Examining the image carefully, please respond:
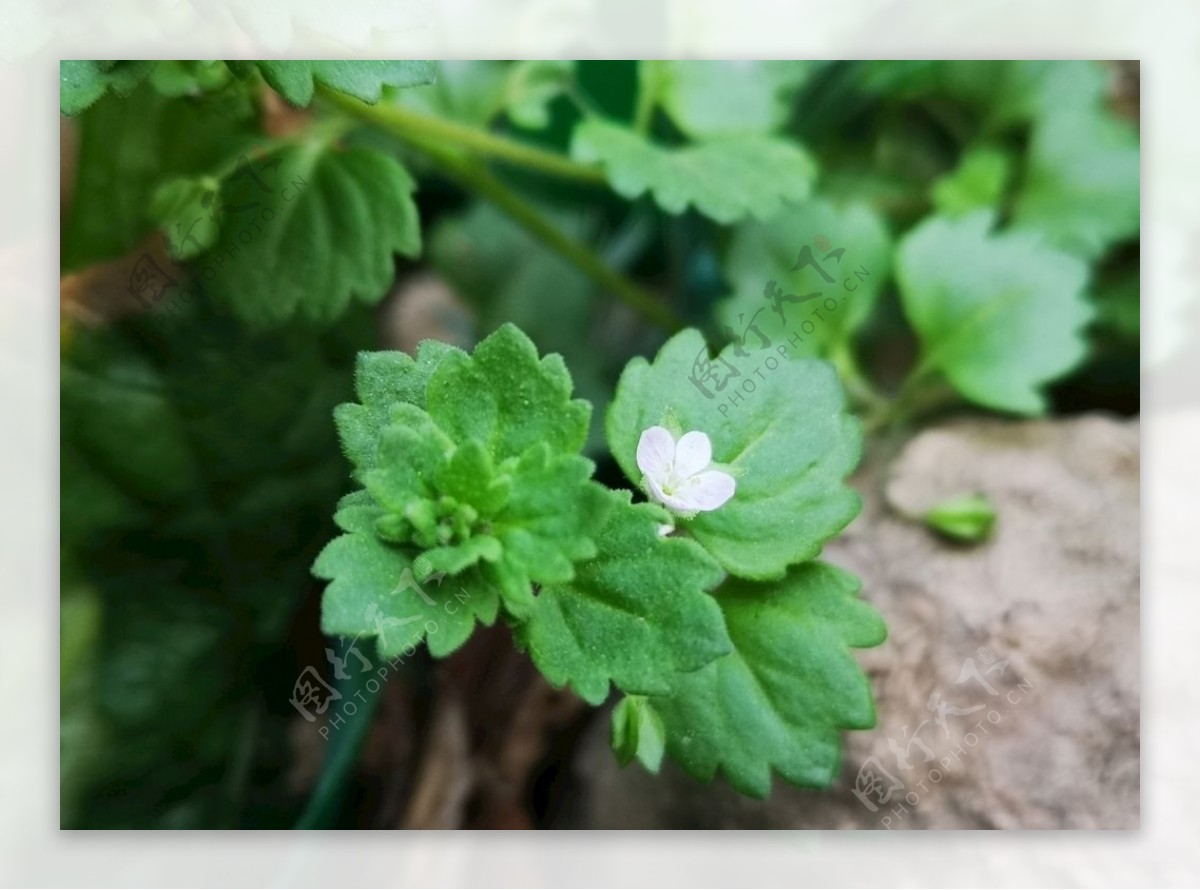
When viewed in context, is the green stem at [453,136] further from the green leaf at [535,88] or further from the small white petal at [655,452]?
the small white petal at [655,452]

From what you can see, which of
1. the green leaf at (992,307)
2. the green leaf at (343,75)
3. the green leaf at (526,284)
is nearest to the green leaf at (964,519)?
the green leaf at (992,307)

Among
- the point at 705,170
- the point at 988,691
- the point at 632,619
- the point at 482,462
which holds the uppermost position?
the point at 705,170

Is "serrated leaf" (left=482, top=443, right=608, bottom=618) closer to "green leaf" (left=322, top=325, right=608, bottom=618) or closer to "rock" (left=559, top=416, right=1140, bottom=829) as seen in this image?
"green leaf" (left=322, top=325, right=608, bottom=618)

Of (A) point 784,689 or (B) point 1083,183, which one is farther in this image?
(B) point 1083,183

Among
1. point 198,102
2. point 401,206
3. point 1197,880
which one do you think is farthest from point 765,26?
point 1197,880

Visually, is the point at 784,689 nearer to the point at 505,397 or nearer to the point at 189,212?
the point at 505,397

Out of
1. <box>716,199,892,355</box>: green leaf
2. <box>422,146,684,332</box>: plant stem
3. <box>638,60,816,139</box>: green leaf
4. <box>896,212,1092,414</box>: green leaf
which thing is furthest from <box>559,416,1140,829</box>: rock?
<box>638,60,816,139</box>: green leaf

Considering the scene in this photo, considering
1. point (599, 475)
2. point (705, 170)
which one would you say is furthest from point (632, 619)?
point (705, 170)

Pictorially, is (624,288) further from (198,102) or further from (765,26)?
(198,102)
